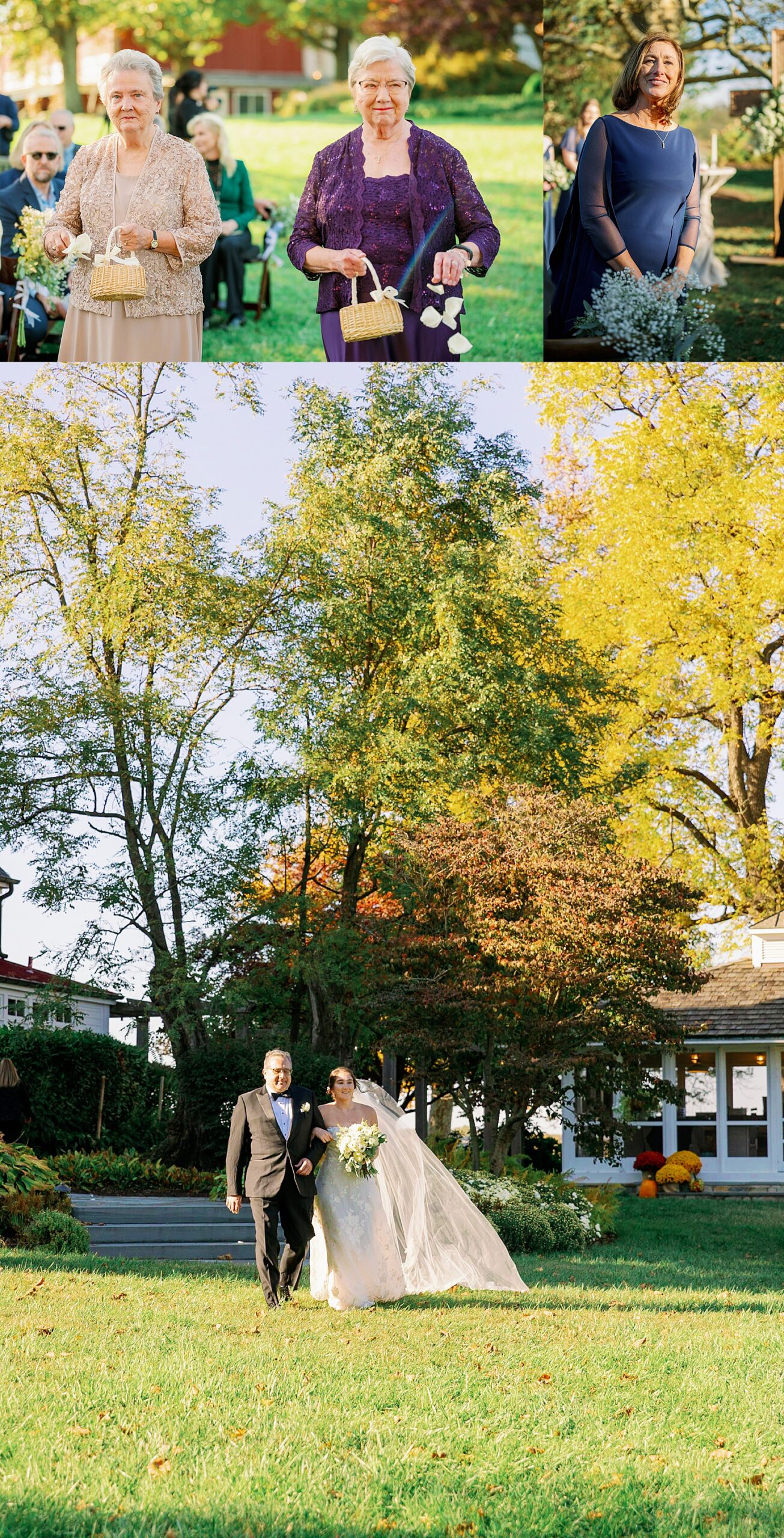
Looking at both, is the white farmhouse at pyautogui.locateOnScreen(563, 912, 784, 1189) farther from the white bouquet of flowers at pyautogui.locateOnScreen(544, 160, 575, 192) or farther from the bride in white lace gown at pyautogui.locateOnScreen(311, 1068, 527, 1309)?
the bride in white lace gown at pyautogui.locateOnScreen(311, 1068, 527, 1309)

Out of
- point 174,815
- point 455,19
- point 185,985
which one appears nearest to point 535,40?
point 455,19

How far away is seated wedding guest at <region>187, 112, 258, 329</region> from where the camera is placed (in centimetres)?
1802

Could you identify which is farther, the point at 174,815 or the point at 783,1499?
the point at 174,815

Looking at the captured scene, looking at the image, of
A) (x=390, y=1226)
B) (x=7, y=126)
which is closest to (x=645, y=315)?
(x=7, y=126)

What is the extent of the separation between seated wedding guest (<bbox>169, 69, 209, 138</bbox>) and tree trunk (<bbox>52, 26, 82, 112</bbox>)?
1.11 meters

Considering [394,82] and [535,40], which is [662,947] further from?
[535,40]

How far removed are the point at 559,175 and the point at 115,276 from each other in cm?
724

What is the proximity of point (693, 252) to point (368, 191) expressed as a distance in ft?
15.5

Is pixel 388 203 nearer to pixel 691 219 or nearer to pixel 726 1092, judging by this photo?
pixel 691 219

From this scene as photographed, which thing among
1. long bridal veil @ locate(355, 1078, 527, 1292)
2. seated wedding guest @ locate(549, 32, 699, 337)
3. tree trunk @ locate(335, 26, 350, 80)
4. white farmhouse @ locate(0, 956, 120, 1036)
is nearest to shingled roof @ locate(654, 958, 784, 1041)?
white farmhouse @ locate(0, 956, 120, 1036)

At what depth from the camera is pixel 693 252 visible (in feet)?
60.8

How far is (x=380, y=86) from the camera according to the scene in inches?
594

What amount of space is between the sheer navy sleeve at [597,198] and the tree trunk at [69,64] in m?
5.93

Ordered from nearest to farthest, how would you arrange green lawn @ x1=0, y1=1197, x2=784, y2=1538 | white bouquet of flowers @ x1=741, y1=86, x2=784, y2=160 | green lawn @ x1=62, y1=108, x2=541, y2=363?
green lawn @ x1=0, y1=1197, x2=784, y2=1538 → green lawn @ x1=62, y1=108, x2=541, y2=363 → white bouquet of flowers @ x1=741, y1=86, x2=784, y2=160
